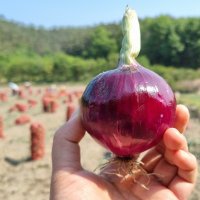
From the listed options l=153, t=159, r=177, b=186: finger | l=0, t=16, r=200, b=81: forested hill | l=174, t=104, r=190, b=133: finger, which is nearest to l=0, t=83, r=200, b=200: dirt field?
l=153, t=159, r=177, b=186: finger

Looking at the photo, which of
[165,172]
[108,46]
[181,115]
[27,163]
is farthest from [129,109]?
[108,46]

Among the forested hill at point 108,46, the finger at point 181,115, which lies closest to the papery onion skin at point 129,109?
the finger at point 181,115

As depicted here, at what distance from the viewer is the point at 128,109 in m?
1.81

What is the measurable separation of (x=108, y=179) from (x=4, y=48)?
81.1 metres

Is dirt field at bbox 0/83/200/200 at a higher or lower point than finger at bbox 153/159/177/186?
lower

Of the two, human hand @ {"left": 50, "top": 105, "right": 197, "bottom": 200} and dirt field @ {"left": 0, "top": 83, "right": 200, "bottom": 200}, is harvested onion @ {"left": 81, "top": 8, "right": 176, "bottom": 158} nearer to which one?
human hand @ {"left": 50, "top": 105, "right": 197, "bottom": 200}

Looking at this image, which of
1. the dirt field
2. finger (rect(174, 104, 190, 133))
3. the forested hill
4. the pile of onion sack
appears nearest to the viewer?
the pile of onion sack

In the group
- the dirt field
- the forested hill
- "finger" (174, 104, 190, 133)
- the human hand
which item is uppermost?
"finger" (174, 104, 190, 133)

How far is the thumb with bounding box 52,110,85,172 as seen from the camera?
2086 millimetres

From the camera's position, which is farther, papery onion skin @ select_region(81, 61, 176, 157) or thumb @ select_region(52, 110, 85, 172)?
thumb @ select_region(52, 110, 85, 172)

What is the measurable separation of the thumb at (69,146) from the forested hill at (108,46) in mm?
43008

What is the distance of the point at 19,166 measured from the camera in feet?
33.0

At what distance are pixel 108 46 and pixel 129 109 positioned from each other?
6709cm

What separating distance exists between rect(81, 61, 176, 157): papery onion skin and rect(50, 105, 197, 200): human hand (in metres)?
0.19
